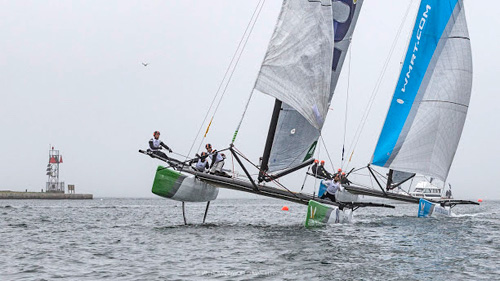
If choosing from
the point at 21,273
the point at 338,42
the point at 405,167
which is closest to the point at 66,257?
the point at 21,273

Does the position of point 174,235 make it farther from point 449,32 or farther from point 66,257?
point 449,32

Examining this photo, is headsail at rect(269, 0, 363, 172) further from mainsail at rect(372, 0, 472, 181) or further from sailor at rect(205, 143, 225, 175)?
mainsail at rect(372, 0, 472, 181)

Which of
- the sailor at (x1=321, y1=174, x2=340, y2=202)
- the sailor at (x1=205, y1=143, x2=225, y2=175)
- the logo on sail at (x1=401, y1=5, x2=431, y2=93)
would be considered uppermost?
the logo on sail at (x1=401, y1=5, x2=431, y2=93)

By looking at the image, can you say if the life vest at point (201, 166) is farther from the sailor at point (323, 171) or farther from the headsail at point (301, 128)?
the sailor at point (323, 171)

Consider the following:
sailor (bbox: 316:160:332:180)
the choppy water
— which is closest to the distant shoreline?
sailor (bbox: 316:160:332:180)

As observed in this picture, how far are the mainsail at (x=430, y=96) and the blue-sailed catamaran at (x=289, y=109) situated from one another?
36.6 feet

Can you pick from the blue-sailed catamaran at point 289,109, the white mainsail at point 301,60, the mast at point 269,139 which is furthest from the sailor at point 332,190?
the white mainsail at point 301,60

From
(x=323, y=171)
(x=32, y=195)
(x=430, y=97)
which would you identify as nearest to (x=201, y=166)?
(x=323, y=171)

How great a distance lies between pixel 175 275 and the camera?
12789mm

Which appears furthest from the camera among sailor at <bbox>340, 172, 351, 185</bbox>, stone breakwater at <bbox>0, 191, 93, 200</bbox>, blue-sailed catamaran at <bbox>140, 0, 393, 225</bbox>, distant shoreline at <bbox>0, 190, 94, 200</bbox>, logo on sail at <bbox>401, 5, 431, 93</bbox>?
distant shoreline at <bbox>0, 190, 94, 200</bbox>

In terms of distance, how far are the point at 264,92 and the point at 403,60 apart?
14.9 m

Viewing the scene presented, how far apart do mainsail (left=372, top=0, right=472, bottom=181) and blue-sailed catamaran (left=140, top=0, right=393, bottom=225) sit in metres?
11.2

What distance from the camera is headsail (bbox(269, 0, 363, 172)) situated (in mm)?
23438

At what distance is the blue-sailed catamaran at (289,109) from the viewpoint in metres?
21.2
